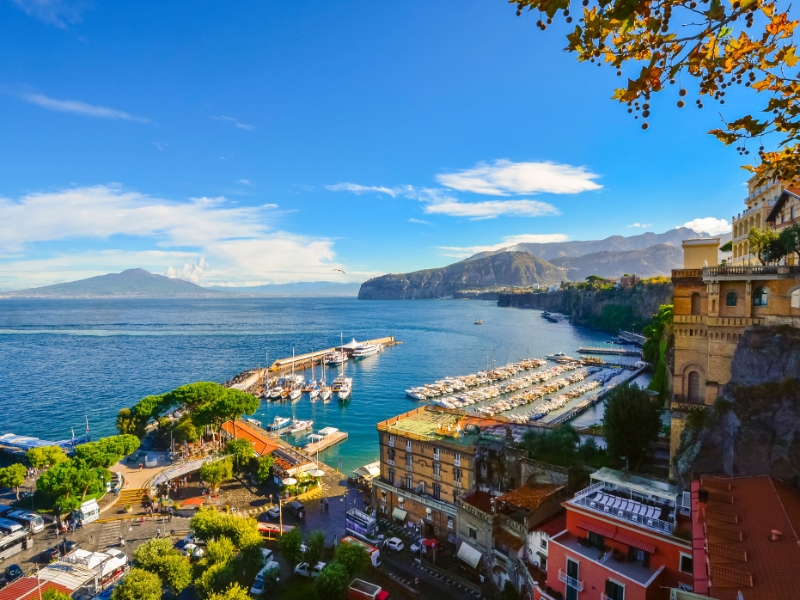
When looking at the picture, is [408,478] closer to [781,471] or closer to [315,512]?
[315,512]

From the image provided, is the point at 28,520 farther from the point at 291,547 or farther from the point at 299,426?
the point at 299,426

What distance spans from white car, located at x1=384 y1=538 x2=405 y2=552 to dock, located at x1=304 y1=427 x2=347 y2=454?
18736 mm

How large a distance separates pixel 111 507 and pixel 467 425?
26010 millimetres

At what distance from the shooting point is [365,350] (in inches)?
3976

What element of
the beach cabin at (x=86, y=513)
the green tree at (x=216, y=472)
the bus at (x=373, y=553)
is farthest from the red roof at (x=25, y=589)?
the bus at (x=373, y=553)

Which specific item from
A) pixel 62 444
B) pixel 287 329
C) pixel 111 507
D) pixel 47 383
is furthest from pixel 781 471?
pixel 287 329

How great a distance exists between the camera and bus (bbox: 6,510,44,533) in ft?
98.0

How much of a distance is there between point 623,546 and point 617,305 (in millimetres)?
132916

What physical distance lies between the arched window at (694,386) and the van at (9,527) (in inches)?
1620

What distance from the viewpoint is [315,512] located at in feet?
108

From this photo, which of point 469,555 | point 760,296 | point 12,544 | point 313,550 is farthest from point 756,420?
point 12,544

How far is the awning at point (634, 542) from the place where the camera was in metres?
18.0

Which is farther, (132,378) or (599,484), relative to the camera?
(132,378)

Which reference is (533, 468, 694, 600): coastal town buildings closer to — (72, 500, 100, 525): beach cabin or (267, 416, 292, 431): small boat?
(72, 500, 100, 525): beach cabin
